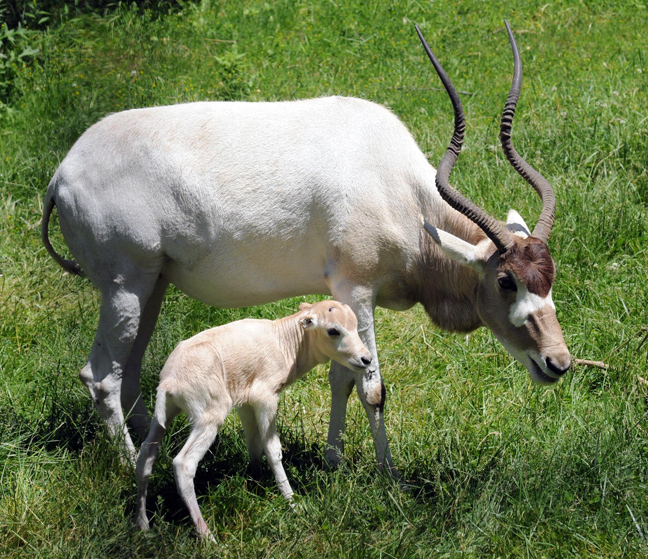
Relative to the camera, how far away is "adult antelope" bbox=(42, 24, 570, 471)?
195 inches

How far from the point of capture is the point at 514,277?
15.2 ft

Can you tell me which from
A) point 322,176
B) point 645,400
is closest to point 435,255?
point 322,176

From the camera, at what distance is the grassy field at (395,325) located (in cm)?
443

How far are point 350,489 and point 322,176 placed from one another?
1812mm

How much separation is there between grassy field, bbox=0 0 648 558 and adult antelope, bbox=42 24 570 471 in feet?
1.65

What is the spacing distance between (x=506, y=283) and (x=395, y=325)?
2195mm

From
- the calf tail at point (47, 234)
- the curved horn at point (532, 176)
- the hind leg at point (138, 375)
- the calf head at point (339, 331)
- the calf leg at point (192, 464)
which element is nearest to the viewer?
the calf leg at point (192, 464)

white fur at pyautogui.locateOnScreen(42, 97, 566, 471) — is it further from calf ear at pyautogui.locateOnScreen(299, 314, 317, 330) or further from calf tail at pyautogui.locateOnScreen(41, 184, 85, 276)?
calf ear at pyautogui.locateOnScreen(299, 314, 317, 330)

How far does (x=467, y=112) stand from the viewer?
29.3 ft

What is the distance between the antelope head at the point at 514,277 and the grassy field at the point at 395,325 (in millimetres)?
654

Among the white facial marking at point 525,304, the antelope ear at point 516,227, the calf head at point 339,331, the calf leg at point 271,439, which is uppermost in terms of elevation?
the antelope ear at point 516,227

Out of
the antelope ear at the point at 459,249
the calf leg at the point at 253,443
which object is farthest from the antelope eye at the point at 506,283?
the calf leg at the point at 253,443

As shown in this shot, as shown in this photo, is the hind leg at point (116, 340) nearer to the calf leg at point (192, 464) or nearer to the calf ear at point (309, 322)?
the calf leg at point (192, 464)

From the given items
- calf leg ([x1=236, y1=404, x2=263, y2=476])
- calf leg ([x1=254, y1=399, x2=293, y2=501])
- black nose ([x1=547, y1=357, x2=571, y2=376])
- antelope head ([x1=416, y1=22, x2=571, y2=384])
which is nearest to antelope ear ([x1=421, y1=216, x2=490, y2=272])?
antelope head ([x1=416, y1=22, x2=571, y2=384])
